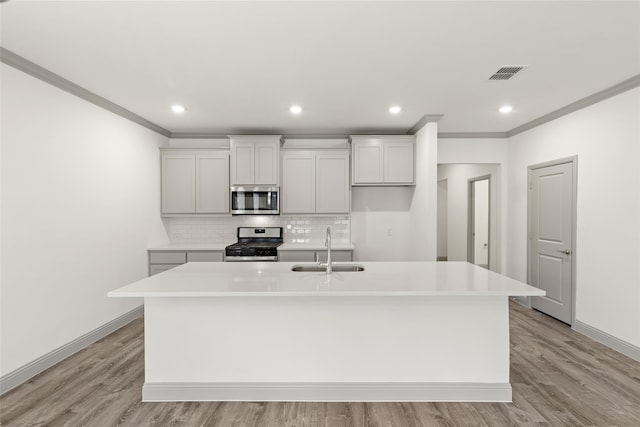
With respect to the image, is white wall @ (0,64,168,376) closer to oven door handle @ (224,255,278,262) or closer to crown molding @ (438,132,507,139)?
oven door handle @ (224,255,278,262)

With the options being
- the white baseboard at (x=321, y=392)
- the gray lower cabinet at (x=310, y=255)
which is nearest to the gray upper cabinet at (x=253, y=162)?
the gray lower cabinet at (x=310, y=255)

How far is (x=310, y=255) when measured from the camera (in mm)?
4898

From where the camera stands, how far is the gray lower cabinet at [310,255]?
4863 mm

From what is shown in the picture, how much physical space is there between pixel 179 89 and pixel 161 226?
244 centimetres

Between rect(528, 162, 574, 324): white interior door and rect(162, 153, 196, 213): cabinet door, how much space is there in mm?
4828

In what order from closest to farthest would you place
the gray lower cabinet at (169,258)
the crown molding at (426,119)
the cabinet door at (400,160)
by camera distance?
1. the crown molding at (426,119)
2. the gray lower cabinet at (169,258)
3. the cabinet door at (400,160)

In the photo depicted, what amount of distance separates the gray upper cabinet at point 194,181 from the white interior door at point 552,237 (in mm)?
4339

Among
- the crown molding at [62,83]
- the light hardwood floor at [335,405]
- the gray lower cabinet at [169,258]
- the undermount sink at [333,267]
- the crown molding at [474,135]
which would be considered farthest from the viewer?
the crown molding at [474,135]

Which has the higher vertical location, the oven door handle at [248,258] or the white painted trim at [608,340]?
the oven door handle at [248,258]

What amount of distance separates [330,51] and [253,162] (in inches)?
104

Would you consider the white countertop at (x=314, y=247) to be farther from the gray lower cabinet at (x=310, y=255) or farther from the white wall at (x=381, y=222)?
the white wall at (x=381, y=222)

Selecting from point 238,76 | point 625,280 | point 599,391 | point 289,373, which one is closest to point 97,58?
point 238,76

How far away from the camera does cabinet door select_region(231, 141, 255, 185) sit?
16.6ft

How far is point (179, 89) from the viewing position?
3510 millimetres
